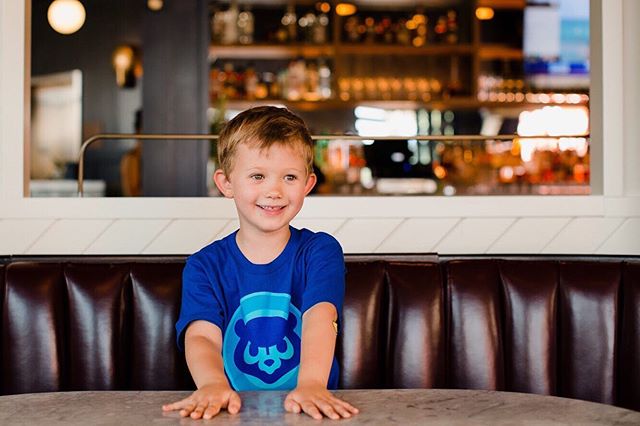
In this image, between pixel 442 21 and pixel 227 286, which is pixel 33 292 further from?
pixel 442 21

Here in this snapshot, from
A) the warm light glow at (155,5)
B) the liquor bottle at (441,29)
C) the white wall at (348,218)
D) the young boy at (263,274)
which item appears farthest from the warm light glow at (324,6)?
the young boy at (263,274)

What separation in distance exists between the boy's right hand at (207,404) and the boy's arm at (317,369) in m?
0.08

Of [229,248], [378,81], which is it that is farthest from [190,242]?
[378,81]

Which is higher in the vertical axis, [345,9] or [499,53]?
[345,9]

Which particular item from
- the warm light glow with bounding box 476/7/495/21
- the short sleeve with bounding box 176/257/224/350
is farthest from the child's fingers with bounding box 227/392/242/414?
the warm light glow with bounding box 476/7/495/21

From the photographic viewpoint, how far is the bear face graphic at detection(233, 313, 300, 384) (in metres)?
1.78

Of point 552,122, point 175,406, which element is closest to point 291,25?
point 552,122

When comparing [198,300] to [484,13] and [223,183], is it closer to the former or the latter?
[223,183]

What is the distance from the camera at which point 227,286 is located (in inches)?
70.9

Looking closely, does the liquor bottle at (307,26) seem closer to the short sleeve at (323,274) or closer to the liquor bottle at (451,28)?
the liquor bottle at (451,28)

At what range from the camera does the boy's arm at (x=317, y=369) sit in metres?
1.29

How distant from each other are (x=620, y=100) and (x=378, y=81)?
14.5ft

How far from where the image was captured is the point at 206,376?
1.56 metres

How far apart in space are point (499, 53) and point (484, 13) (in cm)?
34
